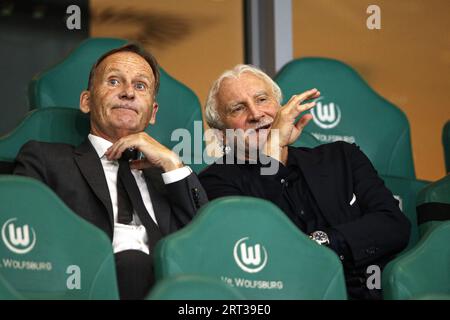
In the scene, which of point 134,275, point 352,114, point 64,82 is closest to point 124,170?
point 134,275

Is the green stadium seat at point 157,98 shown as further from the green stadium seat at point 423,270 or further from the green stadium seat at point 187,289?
the green stadium seat at point 187,289

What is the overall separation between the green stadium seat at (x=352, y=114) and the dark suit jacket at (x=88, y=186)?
2.16 feet

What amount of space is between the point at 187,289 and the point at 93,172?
65 centimetres

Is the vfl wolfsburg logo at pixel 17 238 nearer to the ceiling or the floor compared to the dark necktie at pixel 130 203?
nearer to the ceiling

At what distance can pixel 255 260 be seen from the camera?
1.41 meters

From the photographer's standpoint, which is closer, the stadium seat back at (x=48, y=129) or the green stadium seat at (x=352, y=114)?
the stadium seat back at (x=48, y=129)

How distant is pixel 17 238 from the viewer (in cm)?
135

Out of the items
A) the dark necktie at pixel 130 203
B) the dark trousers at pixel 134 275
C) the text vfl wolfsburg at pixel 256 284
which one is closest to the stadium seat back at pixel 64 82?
the dark necktie at pixel 130 203

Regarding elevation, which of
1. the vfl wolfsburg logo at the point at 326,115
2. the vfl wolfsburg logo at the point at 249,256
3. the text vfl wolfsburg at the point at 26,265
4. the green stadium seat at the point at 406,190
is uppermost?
the vfl wolfsburg logo at the point at 326,115

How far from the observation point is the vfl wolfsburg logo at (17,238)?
1.35m

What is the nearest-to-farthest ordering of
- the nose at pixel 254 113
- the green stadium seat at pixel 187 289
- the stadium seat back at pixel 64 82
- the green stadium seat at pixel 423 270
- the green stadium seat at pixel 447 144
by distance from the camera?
the green stadium seat at pixel 187 289, the green stadium seat at pixel 423 270, the nose at pixel 254 113, the stadium seat back at pixel 64 82, the green stadium seat at pixel 447 144

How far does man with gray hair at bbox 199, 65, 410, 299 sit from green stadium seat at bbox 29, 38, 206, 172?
121 millimetres

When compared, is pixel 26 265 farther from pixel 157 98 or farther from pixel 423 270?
pixel 157 98
